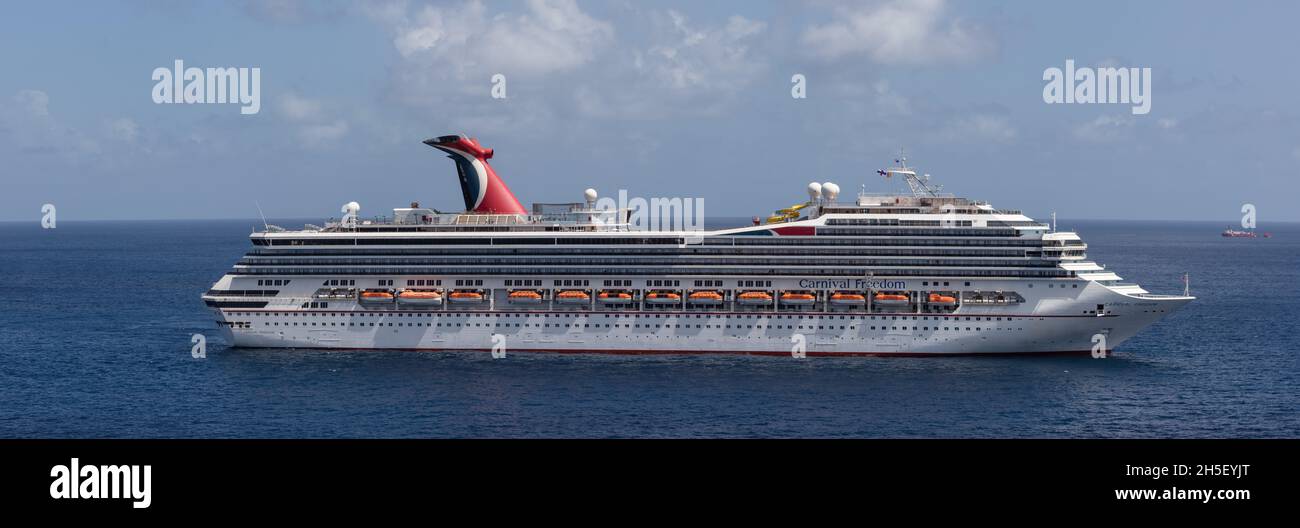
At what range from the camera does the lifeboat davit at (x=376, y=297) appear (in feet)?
190

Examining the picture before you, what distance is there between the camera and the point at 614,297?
57.0 metres

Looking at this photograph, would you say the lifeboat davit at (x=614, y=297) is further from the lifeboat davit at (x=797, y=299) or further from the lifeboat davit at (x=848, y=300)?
the lifeboat davit at (x=848, y=300)

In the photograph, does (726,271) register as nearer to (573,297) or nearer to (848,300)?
(848,300)

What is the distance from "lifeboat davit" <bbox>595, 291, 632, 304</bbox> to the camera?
186ft

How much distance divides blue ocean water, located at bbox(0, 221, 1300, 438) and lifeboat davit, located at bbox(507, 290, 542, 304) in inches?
124

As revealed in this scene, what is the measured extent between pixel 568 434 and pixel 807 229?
22107 millimetres

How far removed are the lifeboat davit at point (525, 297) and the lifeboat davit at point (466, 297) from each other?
1593 mm

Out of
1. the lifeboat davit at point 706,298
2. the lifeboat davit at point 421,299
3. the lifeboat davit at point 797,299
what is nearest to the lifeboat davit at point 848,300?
the lifeboat davit at point 797,299

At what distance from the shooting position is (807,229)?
187 ft

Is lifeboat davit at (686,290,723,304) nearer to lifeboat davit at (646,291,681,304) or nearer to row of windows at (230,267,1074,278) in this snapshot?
lifeboat davit at (646,291,681,304)

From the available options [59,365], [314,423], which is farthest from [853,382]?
[59,365]

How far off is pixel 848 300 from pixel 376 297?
2360cm

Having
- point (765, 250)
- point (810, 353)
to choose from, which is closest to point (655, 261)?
point (765, 250)
